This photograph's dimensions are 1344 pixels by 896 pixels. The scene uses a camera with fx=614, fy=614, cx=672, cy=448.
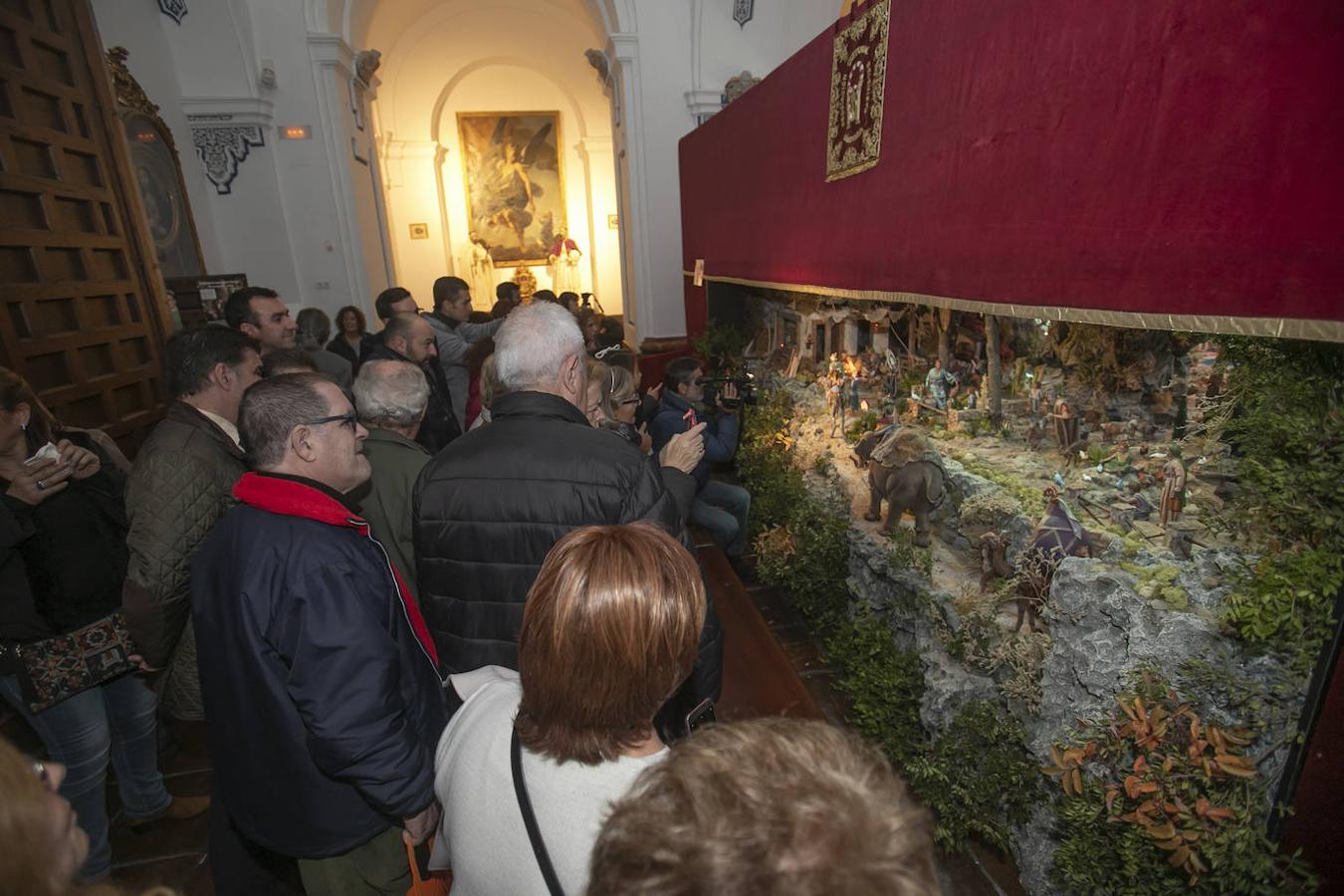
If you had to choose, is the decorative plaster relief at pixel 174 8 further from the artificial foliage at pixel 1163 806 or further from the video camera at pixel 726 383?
the artificial foliage at pixel 1163 806

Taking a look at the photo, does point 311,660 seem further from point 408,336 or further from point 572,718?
point 408,336

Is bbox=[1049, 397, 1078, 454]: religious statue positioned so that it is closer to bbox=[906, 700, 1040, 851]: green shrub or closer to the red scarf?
bbox=[906, 700, 1040, 851]: green shrub

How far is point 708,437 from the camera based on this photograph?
3.92 metres

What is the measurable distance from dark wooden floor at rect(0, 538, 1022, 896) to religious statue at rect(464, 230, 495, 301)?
13.7 metres

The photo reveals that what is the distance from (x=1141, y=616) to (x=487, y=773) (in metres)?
2.01

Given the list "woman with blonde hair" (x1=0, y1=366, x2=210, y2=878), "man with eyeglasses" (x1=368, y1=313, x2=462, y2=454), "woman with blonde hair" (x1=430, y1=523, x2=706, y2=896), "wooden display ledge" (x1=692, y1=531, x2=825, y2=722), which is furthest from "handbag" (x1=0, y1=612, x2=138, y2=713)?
"wooden display ledge" (x1=692, y1=531, x2=825, y2=722)

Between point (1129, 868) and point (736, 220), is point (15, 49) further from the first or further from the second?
point (1129, 868)

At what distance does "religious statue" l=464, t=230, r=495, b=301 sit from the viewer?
50.2 ft

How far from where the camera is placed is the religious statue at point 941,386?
3.65m

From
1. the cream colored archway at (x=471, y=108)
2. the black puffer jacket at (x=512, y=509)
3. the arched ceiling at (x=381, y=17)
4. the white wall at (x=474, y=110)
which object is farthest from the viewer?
the white wall at (x=474, y=110)

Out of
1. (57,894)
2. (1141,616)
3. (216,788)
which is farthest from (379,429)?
(1141,616)

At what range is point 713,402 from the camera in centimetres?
472

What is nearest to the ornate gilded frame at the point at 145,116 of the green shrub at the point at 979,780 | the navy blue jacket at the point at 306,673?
the navy blue jacket at the point at 306,673

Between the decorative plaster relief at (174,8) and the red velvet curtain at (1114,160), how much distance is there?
7.61 metres
